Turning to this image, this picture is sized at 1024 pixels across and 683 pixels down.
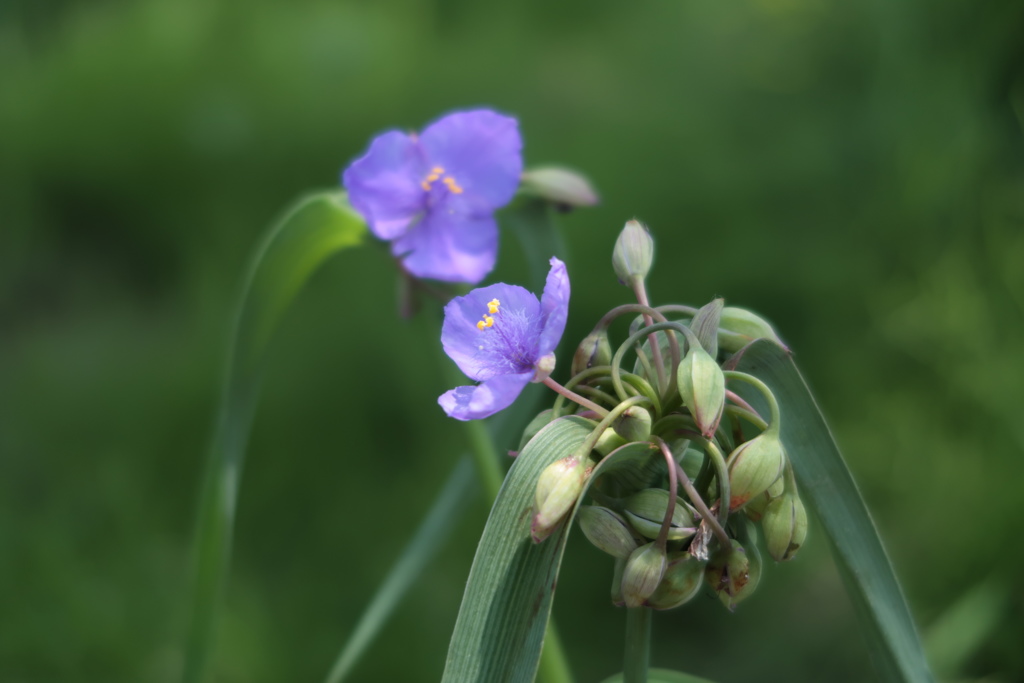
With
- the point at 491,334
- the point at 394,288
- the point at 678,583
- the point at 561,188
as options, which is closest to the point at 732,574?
the point at 678,583

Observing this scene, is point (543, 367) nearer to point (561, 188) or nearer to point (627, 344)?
point (627, 344)

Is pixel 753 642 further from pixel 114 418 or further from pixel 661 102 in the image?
pixel 114 418

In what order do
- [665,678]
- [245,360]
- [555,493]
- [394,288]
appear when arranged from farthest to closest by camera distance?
1. [394,288]
2. [245,360]
3. [665,678]
4. [555,493]

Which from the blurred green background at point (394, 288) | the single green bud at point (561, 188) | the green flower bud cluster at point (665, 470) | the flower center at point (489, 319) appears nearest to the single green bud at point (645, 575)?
the green flower bud cluster at point (665, 470)

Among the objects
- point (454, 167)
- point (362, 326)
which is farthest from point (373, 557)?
point (454, 167)

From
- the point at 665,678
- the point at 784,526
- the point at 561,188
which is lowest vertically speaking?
the point at 665,678

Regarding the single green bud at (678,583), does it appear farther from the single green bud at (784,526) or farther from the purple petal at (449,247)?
the purple petal at (449,247)
